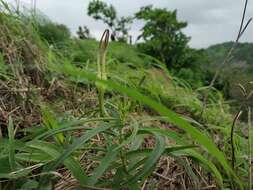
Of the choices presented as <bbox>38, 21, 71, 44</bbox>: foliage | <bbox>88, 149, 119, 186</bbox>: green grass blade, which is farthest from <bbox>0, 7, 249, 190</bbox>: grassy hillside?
<bbox>38, 21, 71, 44</bbox>: foliage

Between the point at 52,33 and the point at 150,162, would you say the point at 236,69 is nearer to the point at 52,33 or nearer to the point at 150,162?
the point at 52,33

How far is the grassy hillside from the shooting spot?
2.04 feet

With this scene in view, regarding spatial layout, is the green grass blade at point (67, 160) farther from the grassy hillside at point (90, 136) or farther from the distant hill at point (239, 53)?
the distant hill at point (239, 53)

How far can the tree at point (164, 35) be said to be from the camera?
354cm

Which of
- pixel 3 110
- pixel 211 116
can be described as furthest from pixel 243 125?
pixel 3 110

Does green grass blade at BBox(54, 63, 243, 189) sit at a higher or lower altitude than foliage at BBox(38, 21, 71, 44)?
lower

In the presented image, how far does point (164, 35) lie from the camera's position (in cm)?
366

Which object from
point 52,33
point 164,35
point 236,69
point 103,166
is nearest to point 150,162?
point 103,166

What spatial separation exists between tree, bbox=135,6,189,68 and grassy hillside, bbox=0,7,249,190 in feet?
5.86

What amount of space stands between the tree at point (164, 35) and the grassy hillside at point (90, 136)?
1785 millimetres

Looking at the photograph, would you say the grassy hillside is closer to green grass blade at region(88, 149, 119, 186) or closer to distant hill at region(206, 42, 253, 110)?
green grass blade at region(88, 149, 119, 186)

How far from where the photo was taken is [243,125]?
1.64 meters

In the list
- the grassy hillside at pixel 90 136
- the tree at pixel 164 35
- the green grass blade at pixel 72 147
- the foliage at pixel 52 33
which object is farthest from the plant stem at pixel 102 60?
Result: the tree at pixel 164 35

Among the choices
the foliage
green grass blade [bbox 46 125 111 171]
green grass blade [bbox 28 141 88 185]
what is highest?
the foliage
